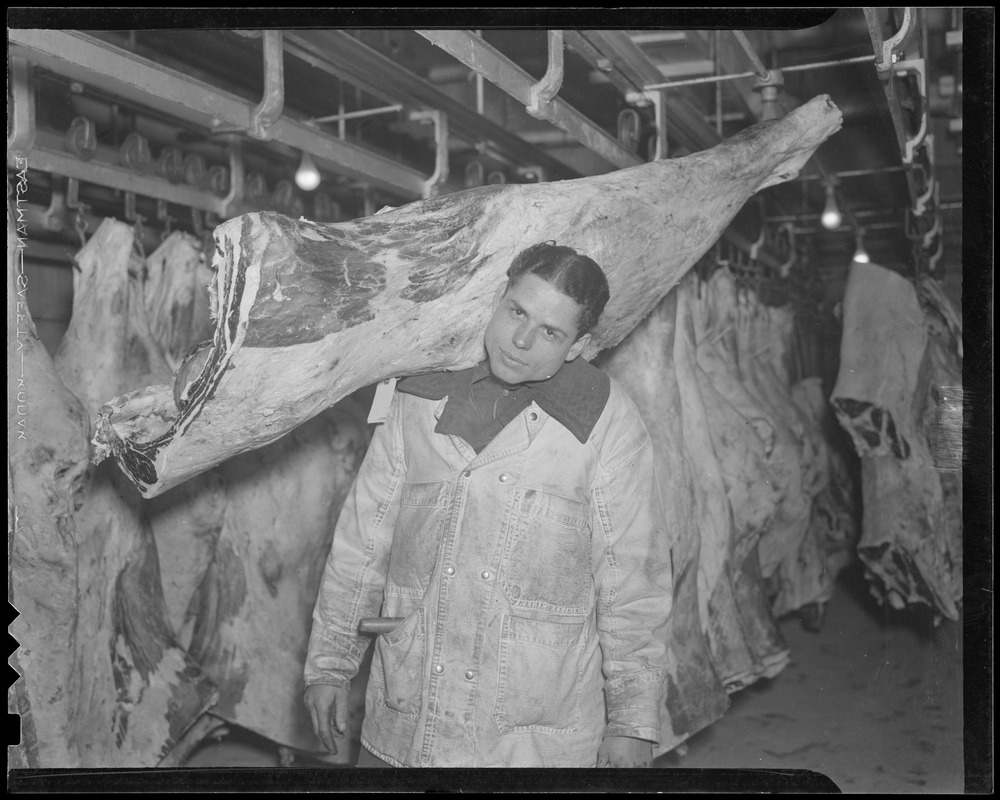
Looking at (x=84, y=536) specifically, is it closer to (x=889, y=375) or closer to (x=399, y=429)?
(x=399, y=429)

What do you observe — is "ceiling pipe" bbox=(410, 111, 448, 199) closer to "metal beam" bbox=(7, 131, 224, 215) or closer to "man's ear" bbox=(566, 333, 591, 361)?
"man's ear" bbox=(566, 333, 591, 361)

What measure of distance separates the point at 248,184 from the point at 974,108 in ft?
5.69

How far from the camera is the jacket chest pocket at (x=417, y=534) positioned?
2.01m

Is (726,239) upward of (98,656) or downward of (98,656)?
upward

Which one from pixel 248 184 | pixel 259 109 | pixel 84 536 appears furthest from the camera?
pixel 248 184

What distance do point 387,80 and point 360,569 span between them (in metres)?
1.13

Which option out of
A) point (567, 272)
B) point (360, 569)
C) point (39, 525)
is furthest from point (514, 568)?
point (39, 525)

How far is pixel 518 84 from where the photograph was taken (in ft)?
7.44

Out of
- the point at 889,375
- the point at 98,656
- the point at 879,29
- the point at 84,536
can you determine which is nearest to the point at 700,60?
the point at 879,29

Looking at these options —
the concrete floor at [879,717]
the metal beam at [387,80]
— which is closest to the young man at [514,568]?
the concrete floor at [879,717]

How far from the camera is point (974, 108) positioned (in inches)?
86.9

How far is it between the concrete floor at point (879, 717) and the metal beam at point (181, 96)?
1.45 m

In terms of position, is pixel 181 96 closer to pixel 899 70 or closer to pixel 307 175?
pixel 307 175

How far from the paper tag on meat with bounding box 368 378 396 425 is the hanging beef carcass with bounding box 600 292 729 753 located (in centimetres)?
76
